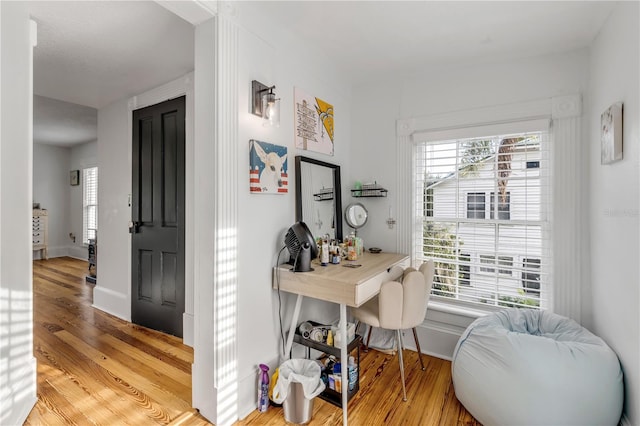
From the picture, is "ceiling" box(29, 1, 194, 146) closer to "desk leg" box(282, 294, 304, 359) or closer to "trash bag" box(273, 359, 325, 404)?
"desk leg" box(282, 294, 304, 359)

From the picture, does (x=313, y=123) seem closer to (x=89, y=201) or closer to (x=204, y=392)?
(x=204, y=392)

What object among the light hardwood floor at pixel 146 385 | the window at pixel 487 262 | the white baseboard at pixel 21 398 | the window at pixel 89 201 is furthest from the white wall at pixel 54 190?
the window at pixel 487 262

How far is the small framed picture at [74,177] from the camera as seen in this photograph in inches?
256

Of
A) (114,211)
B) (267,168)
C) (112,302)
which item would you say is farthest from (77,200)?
(267,168)

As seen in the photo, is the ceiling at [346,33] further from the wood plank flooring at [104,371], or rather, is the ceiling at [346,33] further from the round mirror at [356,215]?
the wood plank flooring at [104,371]

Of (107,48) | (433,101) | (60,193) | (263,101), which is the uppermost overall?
(107,48)

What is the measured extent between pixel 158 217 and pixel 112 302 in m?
1.26

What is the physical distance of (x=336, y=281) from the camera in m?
1.77

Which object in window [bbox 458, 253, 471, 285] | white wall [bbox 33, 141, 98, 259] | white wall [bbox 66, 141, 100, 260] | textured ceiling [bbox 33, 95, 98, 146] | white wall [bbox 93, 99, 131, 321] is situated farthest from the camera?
white wall [bbox 33, 141, 98, 259]

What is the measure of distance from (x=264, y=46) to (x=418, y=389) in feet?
8.29

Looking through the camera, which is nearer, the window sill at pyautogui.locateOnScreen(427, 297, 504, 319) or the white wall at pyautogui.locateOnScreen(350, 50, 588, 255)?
the white wall at pyautogui.locateOnScreen(350, 50, 588, 255)

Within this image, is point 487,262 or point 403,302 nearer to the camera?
point 403,302

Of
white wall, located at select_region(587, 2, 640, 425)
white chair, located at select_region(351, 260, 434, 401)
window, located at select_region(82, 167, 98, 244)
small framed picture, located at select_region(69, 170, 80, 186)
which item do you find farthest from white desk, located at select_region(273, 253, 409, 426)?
small framed picture, located at select_region(69, 170, 80, 186)

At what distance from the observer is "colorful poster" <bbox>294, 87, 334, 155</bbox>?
229 centimetres
